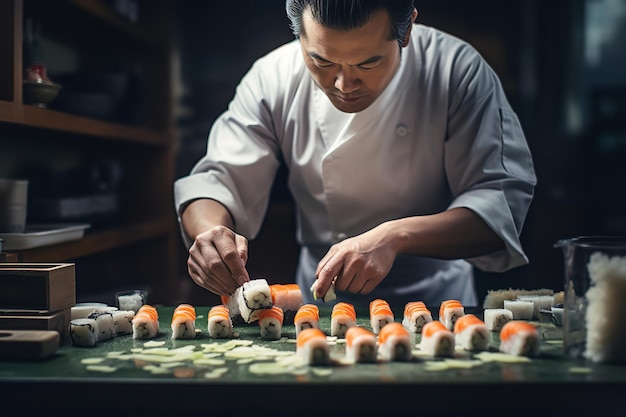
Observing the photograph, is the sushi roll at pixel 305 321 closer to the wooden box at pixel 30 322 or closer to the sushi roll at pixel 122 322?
the sushi roll at pixel 122 322

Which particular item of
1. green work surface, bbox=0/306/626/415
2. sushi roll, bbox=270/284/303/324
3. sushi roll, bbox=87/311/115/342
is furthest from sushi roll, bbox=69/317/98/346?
sushi roll, bbox=270/284/303/324

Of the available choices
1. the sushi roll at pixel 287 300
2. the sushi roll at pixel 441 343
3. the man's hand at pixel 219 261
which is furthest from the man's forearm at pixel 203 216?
the sushi roll at pixel 441 343

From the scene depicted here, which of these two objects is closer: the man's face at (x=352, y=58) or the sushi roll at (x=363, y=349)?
the sushi roll at (x=363, y=349)

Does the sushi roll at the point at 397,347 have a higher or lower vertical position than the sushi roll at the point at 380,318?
lower

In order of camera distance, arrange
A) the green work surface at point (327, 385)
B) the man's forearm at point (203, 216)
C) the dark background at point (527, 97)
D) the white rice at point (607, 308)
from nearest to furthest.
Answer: the green work surface at point (327, 385), the white rice at point (607, 308), the man's forearm at point (203, 216), the dark background at point (527, 97)

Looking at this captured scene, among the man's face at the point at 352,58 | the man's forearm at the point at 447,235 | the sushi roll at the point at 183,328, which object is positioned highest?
the man's face at the point at 352,58

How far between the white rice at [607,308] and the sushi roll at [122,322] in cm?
95

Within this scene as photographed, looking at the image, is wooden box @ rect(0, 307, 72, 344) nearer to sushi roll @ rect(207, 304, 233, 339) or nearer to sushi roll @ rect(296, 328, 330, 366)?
sushi roll @ rect(207, 304, 233, 339)

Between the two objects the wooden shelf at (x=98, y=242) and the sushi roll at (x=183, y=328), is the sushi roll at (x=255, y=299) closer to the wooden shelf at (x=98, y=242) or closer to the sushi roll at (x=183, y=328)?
the sushi roll at (x=183, y=328)

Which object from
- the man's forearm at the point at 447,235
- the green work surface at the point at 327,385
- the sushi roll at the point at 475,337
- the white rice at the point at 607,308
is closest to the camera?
the green work surface at the point at 327,385

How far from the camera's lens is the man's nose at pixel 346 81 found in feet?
5.82

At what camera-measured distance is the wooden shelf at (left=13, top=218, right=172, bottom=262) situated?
202 cm

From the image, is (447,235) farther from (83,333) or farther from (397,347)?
(83,333)

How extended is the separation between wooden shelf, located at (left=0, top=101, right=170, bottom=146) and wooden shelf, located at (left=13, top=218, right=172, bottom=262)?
364mm
